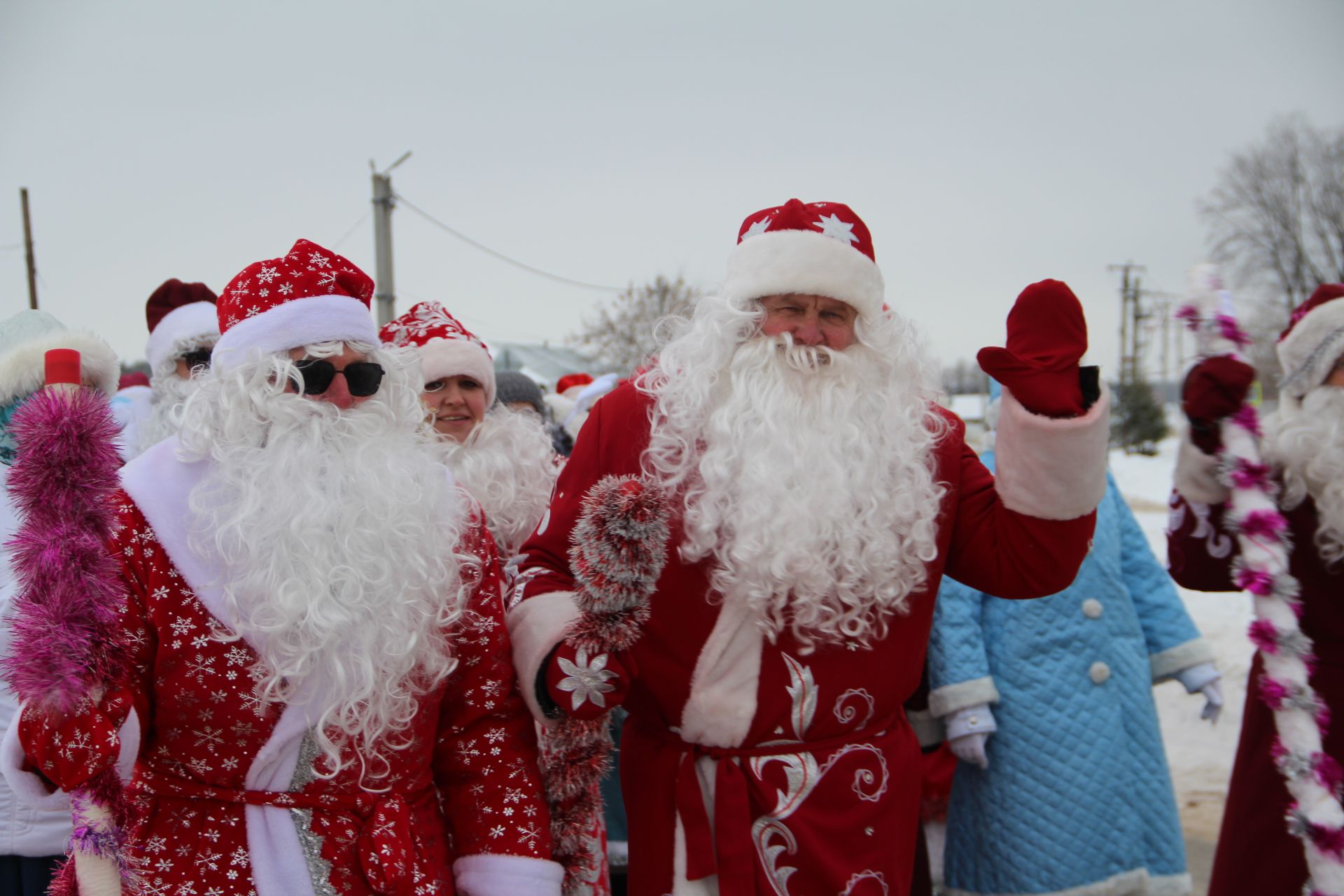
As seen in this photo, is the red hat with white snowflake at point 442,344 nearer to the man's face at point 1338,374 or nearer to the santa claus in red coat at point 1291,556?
the santa claus in red coat at point 1291,556

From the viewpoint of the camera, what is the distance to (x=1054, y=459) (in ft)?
7.11

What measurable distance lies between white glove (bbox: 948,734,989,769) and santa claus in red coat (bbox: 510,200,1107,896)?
1.09 m

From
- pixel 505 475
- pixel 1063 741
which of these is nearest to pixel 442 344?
pixel 505 475

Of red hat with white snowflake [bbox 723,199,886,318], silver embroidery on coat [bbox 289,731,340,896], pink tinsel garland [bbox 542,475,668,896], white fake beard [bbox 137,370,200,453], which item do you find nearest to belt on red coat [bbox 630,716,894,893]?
pink tinsel garland [bbox 542,475,668,896]

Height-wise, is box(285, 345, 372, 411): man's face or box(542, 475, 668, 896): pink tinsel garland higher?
box(285, 345, 372, 411): man's face

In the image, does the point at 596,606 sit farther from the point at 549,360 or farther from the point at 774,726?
the point at 549,360

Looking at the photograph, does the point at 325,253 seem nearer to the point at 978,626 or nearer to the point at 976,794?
the point at 978,626

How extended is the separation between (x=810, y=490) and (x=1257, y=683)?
59.0 inches

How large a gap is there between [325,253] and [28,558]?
83 cm

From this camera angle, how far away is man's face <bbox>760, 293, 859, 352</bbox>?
2613mm

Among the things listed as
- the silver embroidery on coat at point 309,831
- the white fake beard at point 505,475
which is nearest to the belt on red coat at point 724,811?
the silver embroidery on coat at point 309,831

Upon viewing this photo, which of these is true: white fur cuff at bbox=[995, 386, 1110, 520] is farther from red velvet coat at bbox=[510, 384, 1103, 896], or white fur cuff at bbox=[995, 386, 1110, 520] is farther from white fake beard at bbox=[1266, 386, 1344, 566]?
white fake beard at bbox=[1266, 386, 1344, 566]

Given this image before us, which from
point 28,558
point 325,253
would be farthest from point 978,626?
point 28,558

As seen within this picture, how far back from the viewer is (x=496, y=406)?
13.5 ft
